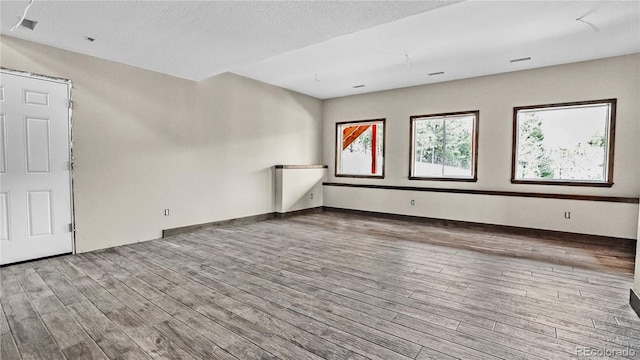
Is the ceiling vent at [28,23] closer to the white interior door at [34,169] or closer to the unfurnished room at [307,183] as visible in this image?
the unfurnished room at [307,183]

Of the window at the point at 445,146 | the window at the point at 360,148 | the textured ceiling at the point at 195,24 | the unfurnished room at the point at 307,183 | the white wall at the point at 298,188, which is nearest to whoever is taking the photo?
the unfurnished room at the point at 307,183

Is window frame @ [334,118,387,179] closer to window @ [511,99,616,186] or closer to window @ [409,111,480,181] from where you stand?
window @ [409,111,480,181]

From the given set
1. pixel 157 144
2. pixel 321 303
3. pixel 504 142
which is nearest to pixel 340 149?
pixel 504 142

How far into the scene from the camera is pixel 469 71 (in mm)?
5309

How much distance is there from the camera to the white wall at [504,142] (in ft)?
14.7

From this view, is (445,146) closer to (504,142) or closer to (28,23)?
(504,142)

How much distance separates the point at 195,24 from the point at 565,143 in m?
5.75

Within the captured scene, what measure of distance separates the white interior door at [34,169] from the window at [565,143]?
6.78 meters

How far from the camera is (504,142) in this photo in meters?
5.40

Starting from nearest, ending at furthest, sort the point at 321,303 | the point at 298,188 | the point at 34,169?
the point at 321,303, the point at 34,169, the point at 298,188

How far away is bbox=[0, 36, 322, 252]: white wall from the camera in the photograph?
3867 mm

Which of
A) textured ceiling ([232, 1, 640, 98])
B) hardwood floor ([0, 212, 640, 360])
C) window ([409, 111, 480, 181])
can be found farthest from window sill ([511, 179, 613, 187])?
textured ceiling ([232, 1, 640, 98])

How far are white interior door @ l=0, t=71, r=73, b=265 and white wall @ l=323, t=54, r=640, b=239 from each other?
17.1 ft

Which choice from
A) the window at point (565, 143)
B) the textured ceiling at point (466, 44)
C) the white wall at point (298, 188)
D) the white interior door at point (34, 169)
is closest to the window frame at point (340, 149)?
the white wall at point (298, 188)
